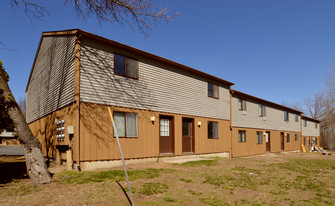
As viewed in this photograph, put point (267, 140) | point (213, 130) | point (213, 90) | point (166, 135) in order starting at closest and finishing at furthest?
point (166, 135)
point (213, 130)
point (213, 90)
point (267, 140)

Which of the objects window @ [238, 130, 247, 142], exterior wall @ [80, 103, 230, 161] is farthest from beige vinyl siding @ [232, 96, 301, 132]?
exterior wall @ [80, 103, 230, 161]

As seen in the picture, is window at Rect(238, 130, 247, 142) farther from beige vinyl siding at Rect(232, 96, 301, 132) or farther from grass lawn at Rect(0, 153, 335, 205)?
grass lawn at Rect(0, 153, 335, 205)

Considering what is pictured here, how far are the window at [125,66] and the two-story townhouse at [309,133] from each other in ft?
98.1

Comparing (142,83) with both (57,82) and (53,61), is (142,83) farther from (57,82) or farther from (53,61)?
(53,61)

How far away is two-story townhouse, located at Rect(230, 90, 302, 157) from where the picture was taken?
62.8 feet

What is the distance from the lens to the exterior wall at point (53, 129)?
382 inches

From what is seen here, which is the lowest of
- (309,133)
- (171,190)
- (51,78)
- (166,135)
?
(309,133)

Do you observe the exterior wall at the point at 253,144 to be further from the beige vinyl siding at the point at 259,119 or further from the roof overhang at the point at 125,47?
the roof overhang at the point at 125,47

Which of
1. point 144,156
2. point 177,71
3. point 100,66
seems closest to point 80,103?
point 100,66

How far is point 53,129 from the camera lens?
38.8 feet

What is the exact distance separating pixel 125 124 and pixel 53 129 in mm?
4017

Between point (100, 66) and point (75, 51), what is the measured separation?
118 centimetres

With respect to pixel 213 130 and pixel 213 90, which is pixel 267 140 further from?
pixel 213 90

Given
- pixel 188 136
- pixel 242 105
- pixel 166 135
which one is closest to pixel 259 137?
Result: pixel 242 105
